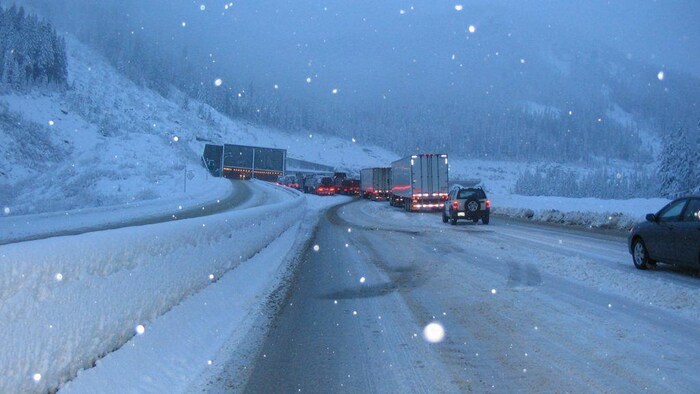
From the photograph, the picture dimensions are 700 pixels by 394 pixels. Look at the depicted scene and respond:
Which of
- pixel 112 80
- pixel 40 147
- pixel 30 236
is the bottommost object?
pixel 30 236

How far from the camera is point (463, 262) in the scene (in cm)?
1244

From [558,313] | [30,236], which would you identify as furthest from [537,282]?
[30,236]

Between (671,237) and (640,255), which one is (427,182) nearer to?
(640,255)

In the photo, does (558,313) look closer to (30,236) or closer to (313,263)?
(313,263)

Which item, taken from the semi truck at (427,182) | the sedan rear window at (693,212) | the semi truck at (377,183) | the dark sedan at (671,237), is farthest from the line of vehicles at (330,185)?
the sedan rear window at (693,212)

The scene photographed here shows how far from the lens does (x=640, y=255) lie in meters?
11.5

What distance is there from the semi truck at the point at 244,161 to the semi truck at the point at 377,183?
35.6 meters

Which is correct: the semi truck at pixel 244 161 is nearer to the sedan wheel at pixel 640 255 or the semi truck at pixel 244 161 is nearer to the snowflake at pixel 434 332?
the sedan wheel at pixel 640 255

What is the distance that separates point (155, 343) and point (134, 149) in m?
80.4

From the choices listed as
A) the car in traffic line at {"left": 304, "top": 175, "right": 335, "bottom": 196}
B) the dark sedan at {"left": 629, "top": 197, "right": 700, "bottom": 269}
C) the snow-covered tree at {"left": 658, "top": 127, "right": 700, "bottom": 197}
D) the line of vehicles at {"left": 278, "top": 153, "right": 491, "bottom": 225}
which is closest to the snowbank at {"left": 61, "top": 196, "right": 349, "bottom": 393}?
the dark sedan at {"left": 629, "top": 197, "right": 700, "bottom": 269}

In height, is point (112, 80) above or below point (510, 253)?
above

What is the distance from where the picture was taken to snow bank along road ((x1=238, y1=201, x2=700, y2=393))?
4.75 meters

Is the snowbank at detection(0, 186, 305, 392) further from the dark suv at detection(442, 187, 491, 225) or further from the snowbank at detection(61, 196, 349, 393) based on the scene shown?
the dark suv at detection(442, 187, 491, 225)

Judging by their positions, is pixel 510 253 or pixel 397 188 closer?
pixel 510 253
